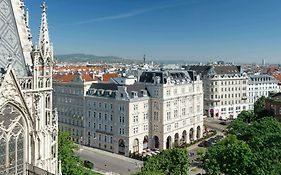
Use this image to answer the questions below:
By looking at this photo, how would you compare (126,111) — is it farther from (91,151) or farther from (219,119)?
(219,119)

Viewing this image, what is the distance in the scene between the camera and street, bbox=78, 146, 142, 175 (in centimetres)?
7475

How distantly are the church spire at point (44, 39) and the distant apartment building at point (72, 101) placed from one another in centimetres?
6606

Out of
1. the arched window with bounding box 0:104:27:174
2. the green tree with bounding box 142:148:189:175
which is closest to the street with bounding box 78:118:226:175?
the green tree with bounding box 142:148:189:175

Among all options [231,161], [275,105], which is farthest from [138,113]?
[231,161]

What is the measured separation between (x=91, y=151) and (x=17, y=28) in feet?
213

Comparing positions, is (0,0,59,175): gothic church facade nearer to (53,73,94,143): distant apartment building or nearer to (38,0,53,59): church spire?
(38,0,53,59): church spire

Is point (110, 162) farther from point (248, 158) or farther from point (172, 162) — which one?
point (248, 158)

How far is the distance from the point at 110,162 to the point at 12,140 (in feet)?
186

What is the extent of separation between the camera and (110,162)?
79.8 metres

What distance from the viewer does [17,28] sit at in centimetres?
2559

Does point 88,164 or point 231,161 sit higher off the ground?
point 231,161

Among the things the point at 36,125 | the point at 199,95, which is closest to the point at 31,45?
the point at 36,125

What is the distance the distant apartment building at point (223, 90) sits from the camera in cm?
13375

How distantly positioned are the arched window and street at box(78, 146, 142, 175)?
162 ft
